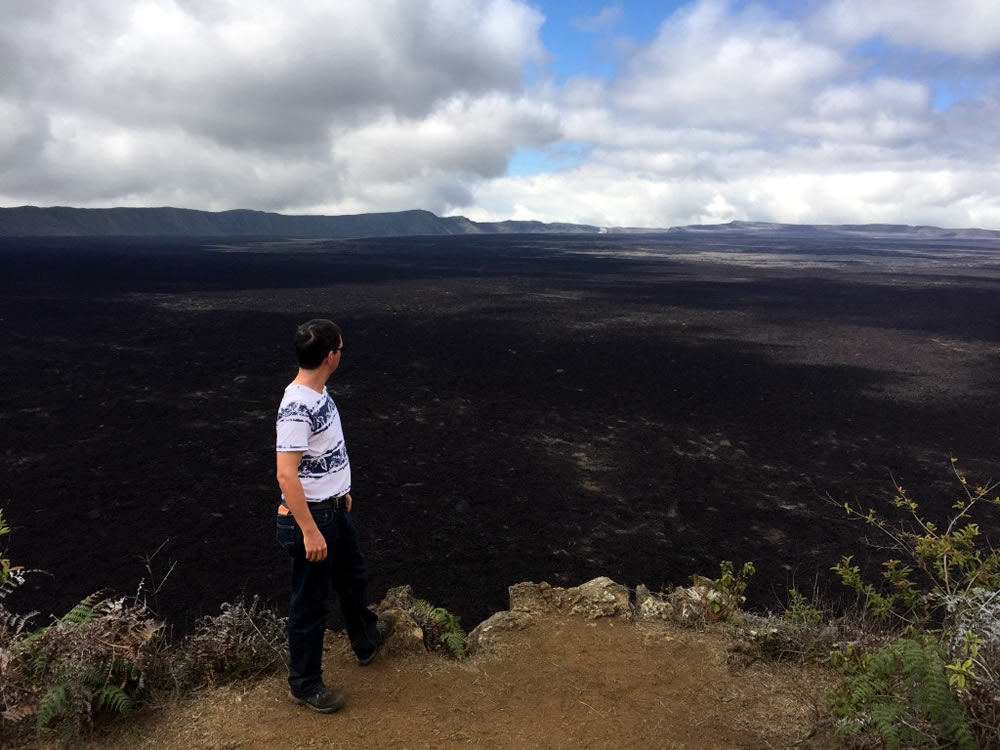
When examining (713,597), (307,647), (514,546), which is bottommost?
(514,546)

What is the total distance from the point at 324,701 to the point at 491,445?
6.22 m

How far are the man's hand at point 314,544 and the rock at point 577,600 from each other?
1872mm

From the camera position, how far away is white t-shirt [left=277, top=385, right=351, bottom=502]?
2.60 meters

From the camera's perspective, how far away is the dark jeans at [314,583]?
2.77m

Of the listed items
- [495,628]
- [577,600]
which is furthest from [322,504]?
[577,600]

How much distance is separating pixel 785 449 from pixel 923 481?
1638mm

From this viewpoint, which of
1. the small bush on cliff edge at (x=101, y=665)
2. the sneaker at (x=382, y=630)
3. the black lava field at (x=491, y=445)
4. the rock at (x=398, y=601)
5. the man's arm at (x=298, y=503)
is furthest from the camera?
the black lava field at (x=491, y=445)

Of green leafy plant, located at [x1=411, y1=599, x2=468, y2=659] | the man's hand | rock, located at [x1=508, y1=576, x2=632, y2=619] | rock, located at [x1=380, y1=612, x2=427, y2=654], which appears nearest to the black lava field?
rock, located at [x1=508, y1=576, x2=632, y2=619]

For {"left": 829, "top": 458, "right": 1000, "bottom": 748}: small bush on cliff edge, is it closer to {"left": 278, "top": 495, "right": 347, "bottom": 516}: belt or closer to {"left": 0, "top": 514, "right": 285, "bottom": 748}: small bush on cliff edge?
{"left": 278, "top": 495, "right": 347, "bottom": 516}: belt

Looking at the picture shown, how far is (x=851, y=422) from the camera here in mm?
10367

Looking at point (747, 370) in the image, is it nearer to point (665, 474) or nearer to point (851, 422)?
point (851, 422)

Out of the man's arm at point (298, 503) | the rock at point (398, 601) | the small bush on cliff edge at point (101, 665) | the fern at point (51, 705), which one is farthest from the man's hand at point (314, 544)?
the rock at point (398, 601)

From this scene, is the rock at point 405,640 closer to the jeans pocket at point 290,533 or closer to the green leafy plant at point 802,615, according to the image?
the jeans pocket at point 290,533

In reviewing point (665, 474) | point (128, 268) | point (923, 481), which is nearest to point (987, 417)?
point (923, 481)
